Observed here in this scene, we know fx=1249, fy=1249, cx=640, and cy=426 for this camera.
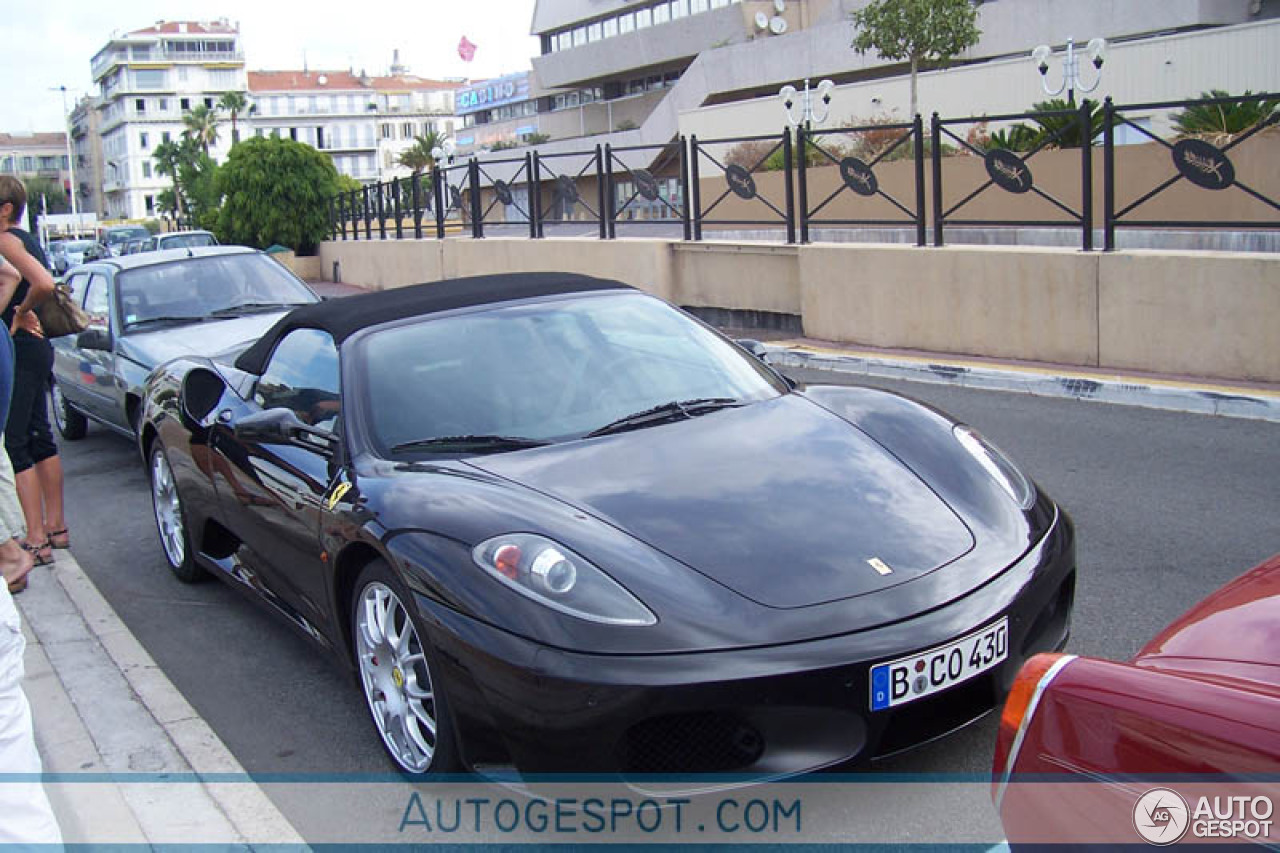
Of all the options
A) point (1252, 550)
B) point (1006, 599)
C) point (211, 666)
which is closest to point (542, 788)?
point (1006, 599)

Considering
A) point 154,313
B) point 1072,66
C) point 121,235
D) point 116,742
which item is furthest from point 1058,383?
point 121,235

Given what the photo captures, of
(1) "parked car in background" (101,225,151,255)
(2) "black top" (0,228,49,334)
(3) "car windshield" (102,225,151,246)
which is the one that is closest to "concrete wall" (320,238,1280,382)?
(2) "black top" (0,228,49,334)

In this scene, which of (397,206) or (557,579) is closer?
(557,579)

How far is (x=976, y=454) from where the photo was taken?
3984mm

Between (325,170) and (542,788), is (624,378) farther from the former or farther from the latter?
(325,170)

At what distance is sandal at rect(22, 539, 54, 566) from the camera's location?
20.5ft

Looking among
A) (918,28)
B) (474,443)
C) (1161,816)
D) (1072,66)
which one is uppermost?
(918,28)

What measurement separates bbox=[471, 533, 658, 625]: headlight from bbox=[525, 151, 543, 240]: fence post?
14517 millimetres

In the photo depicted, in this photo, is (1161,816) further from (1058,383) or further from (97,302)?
(97,302)

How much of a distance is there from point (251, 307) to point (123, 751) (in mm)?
5878

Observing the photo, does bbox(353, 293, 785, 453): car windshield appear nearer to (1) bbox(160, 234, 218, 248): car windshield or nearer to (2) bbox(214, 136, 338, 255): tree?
(1) bbox(160, 234, 218, 248): car windshield

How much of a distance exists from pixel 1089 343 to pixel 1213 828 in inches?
319

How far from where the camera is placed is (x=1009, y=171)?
34.8ft

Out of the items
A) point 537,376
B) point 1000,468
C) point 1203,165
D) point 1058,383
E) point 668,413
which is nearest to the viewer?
point 1000,468
